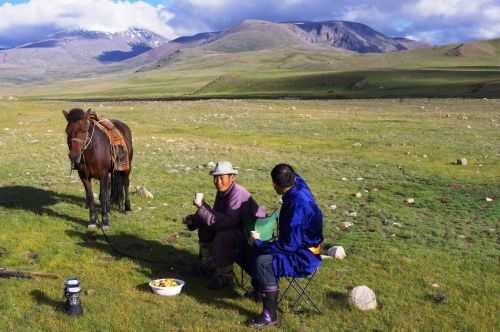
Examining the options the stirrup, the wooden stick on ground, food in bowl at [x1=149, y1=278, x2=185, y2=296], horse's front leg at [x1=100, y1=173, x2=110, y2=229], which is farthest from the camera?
horse's front leg at [x1=100, y1=173, x2=110, y2=229]

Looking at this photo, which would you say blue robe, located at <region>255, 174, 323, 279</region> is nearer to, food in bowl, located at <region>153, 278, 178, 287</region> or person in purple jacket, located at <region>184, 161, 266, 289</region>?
person in purple jacket, located at <region>184, 161, 266, 289</region>

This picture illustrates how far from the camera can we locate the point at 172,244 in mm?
11500

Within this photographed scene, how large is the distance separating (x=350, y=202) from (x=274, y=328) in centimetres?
867

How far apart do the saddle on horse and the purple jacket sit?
17.3ft

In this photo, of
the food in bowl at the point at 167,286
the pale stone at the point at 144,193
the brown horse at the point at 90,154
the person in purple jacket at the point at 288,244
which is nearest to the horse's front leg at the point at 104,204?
the brown horse at the point at 90,154

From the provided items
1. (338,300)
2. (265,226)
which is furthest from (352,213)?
(265,226)

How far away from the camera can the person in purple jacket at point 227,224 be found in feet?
28.7

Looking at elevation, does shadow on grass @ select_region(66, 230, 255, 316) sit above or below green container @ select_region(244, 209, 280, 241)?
below

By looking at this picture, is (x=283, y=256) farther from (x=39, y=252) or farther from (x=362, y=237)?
(x=39, y=252)

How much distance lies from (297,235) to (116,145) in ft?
24.3

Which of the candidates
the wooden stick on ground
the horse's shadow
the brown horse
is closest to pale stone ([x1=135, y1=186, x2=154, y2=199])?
the brown horse

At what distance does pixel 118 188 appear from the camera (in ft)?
46.1

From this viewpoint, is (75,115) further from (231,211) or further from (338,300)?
(338,300)

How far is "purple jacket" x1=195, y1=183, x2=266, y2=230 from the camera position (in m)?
8.56
